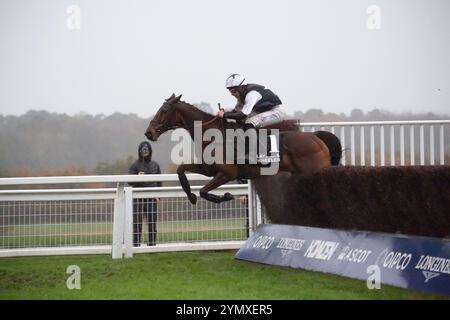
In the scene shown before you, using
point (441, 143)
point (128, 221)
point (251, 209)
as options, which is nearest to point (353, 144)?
point (441, 143)

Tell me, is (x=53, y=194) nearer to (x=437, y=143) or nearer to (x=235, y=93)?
A: (x=235, y=93)

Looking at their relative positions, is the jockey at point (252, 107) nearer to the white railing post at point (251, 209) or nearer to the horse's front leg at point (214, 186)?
the horse's front leg at point (214, 186)

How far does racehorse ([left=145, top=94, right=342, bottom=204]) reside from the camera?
30.3ft

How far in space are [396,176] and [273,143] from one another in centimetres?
315

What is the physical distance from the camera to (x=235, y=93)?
9.45m

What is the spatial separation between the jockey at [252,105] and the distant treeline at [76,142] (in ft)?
16.0

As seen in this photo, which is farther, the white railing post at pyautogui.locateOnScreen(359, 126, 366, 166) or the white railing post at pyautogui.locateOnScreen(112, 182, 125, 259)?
the white railing post at pyautogui.locateOnScreen(359, 126, 366, 166)

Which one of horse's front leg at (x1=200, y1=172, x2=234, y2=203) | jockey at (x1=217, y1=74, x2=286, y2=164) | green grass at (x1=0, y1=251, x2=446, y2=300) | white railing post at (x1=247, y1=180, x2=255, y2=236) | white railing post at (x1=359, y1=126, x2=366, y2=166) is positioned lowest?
green grass at (x1=0, y1=251, x2=446, y2=300)

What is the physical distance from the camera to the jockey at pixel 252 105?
9305mm

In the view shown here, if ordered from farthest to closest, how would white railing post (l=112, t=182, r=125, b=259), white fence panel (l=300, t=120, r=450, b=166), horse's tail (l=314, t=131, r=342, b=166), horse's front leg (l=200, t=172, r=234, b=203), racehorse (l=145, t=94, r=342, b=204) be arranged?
white fence panel (l=300, t=120, r=450, b=166)
horse's tail (l=314, t=131, r=342, b=166)
white railing post (l=112, t=182, r=125, b=259)
racehorse (l=145, t=94, r=342, b=204)
horse's front leg (l=200, t=172, r=234, b=203)

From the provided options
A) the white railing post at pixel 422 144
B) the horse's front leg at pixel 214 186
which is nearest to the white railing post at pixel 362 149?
the white railing post at pixel 422 144

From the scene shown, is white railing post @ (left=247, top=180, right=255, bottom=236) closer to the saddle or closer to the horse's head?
the saddle

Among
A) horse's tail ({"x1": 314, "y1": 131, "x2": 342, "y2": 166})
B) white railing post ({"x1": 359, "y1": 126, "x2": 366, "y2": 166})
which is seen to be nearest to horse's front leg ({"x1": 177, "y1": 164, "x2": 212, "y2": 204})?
horse's tail ({"x1": 314, "y1": 131, "x2": 342, "y2": 166})

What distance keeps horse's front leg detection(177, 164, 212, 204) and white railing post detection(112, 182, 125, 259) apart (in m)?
1.27
